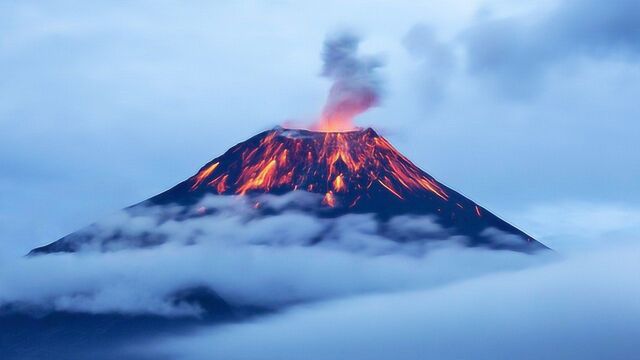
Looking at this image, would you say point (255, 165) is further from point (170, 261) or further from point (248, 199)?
point (170, 261)

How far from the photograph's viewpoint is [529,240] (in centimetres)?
10194

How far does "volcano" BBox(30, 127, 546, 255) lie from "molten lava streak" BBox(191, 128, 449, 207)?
2.4 inches

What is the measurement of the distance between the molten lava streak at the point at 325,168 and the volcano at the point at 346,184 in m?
0.06

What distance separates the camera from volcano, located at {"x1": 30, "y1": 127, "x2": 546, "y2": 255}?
9238 centimetres

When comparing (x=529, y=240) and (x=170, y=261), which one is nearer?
(x=529, y=240)

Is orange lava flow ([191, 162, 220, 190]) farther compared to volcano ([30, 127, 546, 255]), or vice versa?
orange lava flow ([191, 162, 220, 190])

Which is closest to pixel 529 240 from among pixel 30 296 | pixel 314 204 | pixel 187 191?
pixel 314 204

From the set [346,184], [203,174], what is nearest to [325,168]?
[346,184]

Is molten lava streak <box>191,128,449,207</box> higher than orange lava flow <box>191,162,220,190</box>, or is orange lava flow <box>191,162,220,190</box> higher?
orange lava flow <box>191,162,220,190</box>

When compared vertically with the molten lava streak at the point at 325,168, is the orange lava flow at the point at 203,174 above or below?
above

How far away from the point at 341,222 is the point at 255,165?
8.05 meters

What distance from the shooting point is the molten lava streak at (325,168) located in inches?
3627

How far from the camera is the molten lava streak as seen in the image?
302 feet

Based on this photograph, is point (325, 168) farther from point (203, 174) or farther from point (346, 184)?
point (203, 174)
